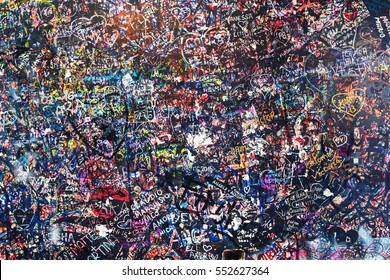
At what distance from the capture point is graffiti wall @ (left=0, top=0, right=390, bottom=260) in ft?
12.2

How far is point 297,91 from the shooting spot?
3.74 m

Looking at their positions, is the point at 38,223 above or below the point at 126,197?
below

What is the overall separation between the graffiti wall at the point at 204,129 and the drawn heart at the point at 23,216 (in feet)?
0.28

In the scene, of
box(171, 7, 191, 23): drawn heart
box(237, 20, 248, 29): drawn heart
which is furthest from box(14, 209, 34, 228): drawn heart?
box(237, 20, 248, 29): drawn heart

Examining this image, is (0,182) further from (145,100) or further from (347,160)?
(347,160)

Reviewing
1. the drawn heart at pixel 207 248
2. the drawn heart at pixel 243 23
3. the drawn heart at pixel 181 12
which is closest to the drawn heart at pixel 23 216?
the drawn heart at pixel 207 248

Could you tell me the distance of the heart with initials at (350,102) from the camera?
12.2ft

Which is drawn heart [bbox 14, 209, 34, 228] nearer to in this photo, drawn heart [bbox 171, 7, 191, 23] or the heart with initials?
drawn heart [bbox 171, 7, 191, 23]

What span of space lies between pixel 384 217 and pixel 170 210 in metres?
2.15

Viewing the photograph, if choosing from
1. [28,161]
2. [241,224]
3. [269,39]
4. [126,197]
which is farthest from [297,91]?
[28,161]

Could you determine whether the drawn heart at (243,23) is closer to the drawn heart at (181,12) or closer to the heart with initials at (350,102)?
the drawn heart at (181,12)

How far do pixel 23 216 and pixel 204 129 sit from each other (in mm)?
2090

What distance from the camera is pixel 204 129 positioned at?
12.3 ft
